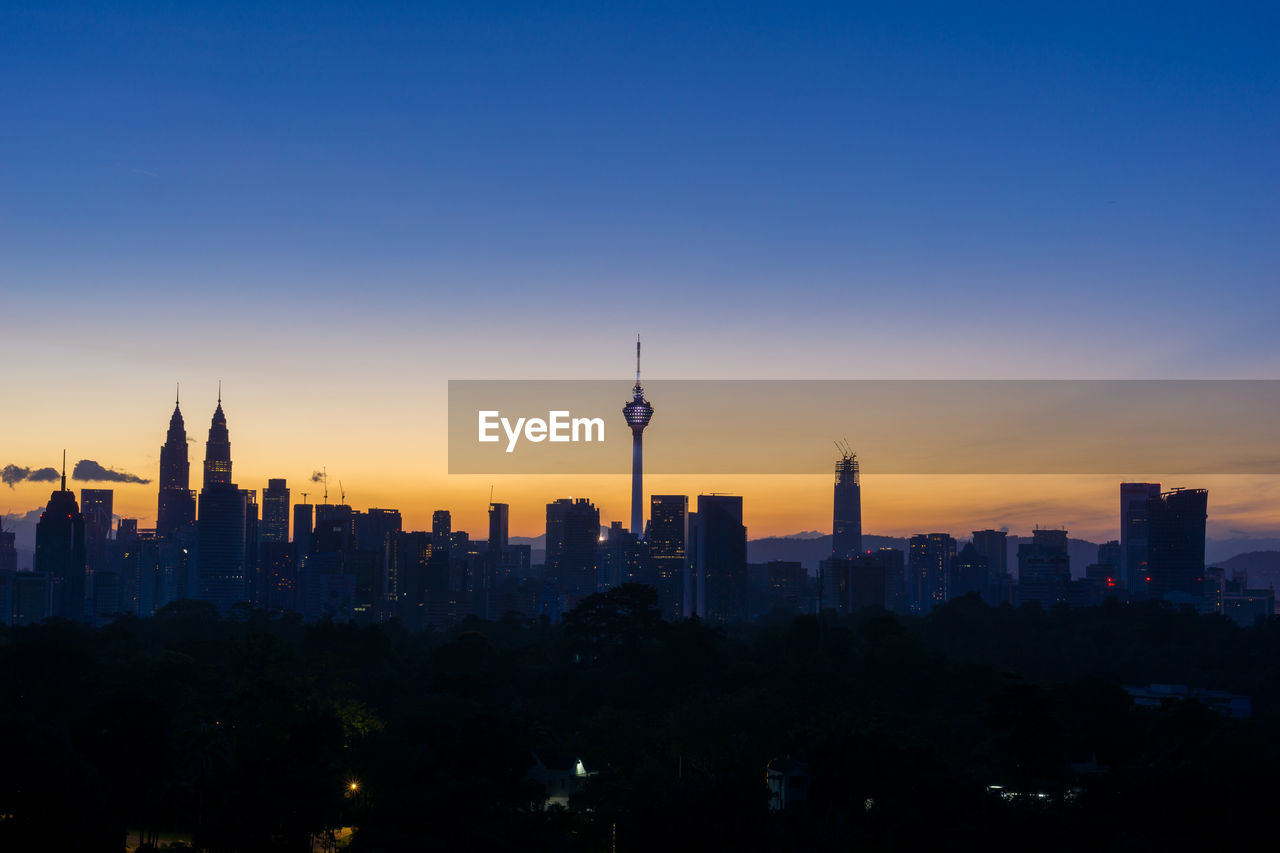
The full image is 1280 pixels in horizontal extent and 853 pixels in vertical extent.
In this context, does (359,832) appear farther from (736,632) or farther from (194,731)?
(736,632)

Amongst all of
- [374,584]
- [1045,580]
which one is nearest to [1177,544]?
[1045,580]

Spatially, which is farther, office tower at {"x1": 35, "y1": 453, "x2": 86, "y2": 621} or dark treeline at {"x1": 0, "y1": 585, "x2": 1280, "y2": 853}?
office tower at {"x1": 35, "y1": 453, "x2": 86, "y2": 621}

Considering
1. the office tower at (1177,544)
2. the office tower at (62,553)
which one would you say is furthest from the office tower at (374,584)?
the office tower at (1177,544)

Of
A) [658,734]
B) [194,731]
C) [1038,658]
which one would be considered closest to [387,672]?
[194,731]

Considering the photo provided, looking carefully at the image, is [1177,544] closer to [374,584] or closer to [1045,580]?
[1045,580]

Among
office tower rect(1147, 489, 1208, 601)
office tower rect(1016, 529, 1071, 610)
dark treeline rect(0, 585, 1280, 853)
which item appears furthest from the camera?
office tower rect(1147, 489, 1208, 601)

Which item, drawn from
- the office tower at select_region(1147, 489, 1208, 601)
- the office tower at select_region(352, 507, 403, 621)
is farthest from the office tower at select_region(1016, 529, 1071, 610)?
the office tower at select_region(352, 507, 403, 621)

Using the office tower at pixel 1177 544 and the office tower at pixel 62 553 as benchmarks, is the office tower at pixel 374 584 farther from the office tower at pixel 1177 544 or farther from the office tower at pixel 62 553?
the office tower at pixel 1177 544

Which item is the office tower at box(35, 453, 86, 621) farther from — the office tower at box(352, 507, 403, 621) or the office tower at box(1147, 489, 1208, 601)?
the office tower at box(1147, 489, 1208, 601)
